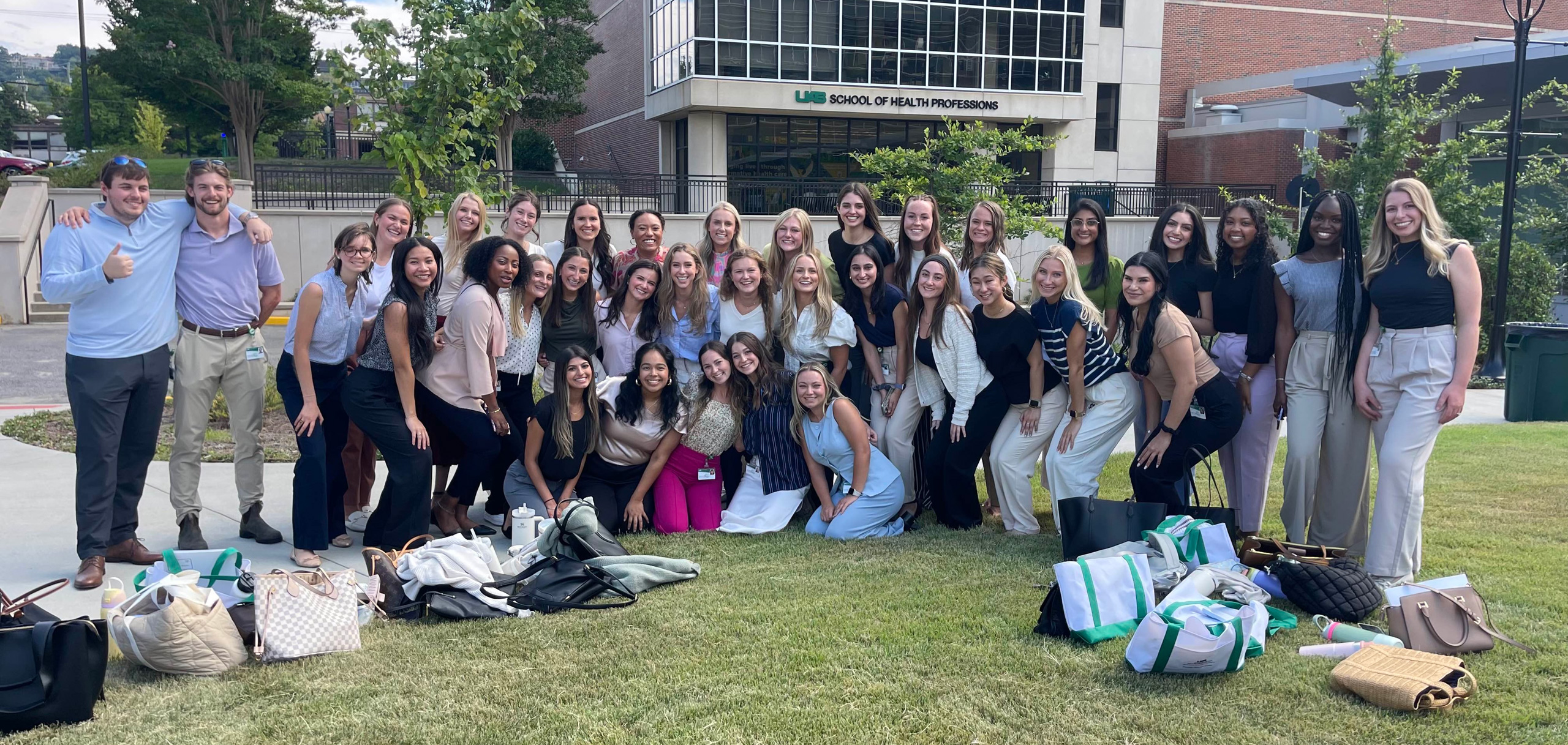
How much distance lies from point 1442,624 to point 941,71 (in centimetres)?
2793

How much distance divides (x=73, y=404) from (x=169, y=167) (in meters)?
33.8

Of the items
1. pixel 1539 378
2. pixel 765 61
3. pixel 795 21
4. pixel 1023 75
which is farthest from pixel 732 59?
pixel 1539 378

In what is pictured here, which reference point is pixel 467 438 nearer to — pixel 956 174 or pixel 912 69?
pixel 956 174

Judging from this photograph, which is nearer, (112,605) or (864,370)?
(112,605)

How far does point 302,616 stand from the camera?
442cm

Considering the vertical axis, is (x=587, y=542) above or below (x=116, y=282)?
below

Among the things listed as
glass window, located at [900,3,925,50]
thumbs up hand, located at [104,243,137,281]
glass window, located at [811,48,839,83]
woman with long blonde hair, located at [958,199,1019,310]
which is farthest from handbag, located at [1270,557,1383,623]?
glass window, located at [900,3,925,50]

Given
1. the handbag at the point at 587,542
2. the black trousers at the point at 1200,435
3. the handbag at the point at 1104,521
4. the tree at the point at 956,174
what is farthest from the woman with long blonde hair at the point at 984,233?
the tree at the point at 956,174

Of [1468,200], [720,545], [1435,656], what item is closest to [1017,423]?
[720,545]

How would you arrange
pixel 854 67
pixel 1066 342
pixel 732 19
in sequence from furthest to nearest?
pixel 854 67 < pixel 732 19 < pixel 1066 342

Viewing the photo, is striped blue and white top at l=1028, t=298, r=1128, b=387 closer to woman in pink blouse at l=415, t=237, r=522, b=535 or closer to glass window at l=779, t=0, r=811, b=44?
woman in pink blouse at l=415, t=237, r=522, b=535

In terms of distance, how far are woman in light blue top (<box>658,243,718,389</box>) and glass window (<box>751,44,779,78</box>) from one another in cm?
2318

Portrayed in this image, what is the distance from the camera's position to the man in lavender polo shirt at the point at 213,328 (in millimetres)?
5660

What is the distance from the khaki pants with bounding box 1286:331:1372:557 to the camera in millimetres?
5715
